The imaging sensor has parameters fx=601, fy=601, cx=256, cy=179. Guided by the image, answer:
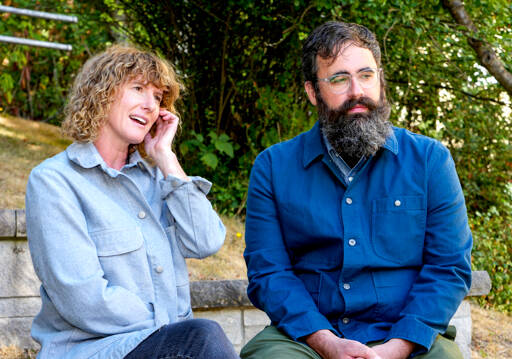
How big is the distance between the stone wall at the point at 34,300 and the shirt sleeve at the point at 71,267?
1.11m

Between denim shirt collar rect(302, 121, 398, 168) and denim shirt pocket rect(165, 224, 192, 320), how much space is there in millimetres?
673

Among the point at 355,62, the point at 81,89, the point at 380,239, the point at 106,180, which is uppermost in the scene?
the point at 355,62

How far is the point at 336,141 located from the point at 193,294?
1.19 m

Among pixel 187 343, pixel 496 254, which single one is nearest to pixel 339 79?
pixel 187 343

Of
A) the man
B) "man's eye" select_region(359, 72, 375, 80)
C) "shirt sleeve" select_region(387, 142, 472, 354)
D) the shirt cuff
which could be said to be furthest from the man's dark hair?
the shirt cuff

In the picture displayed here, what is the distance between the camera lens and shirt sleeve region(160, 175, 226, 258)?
2.44 m

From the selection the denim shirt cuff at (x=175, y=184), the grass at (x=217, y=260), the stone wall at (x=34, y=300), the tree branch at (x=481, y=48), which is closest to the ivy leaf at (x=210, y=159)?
the grass at (x=217, y=260)

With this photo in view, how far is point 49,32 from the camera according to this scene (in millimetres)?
8297

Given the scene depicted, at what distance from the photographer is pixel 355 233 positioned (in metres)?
2.49

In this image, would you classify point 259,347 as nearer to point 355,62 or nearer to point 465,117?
point 355,62

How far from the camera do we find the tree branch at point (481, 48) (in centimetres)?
525

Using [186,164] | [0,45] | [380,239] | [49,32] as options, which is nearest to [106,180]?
[380,239]

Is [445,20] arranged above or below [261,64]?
above

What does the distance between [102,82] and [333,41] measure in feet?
3.40
